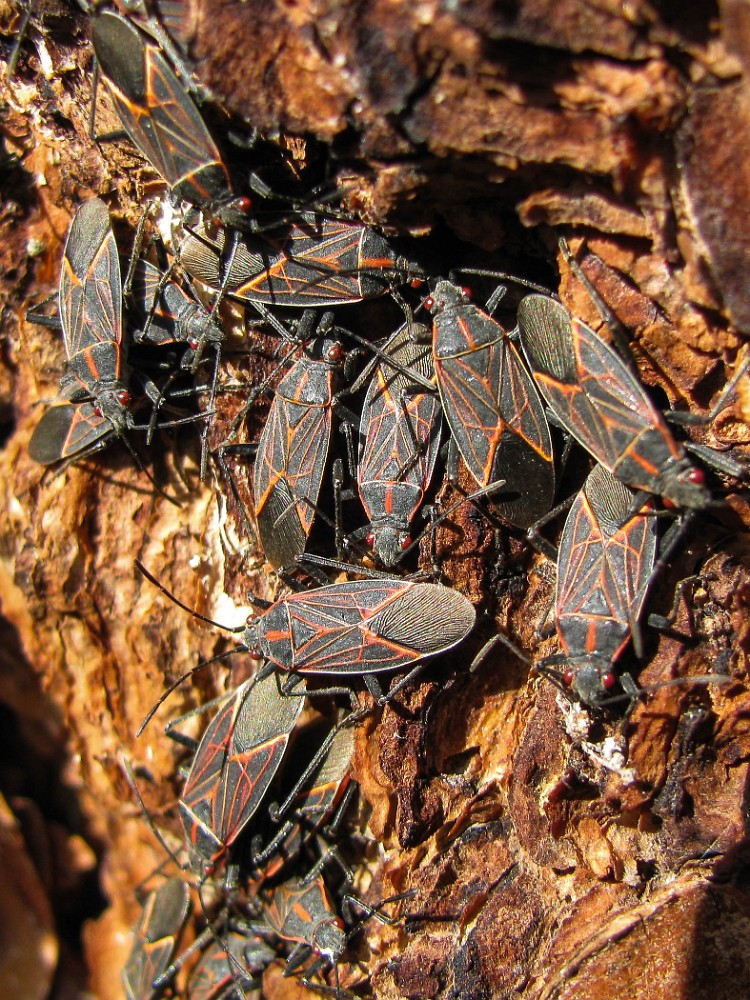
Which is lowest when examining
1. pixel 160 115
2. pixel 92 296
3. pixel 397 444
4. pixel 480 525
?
pixel 480 525

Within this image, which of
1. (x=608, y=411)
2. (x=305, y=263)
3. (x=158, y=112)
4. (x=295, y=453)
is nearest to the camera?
(x=608, y=411)

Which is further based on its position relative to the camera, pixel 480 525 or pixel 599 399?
pixel 480 525

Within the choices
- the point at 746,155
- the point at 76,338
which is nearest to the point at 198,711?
the point at 76,338

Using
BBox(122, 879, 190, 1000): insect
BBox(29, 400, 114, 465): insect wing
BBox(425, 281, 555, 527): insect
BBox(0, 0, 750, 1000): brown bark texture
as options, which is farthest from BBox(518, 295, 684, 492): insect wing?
BBox(122, 879, 190, 1000): insect

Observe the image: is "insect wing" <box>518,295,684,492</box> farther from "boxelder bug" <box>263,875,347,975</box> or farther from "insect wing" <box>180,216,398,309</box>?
"boxelder bug" <box>263,875,347,975</box>

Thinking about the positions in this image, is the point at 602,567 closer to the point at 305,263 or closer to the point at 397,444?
the point at 397,444

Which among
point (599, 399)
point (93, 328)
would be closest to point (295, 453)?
point (93, 328)

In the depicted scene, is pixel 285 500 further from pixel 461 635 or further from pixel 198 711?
pixel 198 711
